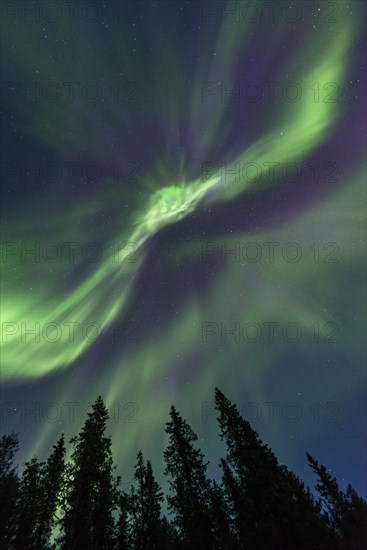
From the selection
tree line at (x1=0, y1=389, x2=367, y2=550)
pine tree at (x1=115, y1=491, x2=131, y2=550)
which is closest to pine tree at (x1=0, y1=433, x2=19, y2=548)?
tree line at (x1=0, y1=389, x2=367, y2=550)

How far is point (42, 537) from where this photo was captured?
24078mm

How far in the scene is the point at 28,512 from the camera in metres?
24.1

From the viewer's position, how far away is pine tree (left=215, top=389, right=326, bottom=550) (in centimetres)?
1912

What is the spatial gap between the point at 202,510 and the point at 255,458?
5.73m

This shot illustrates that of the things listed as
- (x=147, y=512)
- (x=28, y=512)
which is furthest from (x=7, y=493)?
(x=147, y=512)

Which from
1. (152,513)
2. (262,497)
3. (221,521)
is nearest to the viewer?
(262,497)

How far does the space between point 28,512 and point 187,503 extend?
43.2 ft

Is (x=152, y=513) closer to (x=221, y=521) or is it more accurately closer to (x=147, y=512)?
(x=147, y=512)

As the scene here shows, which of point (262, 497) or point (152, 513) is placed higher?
point (152, 513)

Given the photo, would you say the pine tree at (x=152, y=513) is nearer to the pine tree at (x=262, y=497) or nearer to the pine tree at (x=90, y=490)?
the pine tree at (x=90, y=490)

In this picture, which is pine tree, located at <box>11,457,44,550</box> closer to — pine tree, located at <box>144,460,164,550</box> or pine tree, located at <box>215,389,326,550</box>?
pine tree, located at <box>144,460,164,550</box>

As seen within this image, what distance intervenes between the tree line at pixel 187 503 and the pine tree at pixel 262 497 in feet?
0.20

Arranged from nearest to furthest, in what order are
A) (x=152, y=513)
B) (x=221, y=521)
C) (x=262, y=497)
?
(x=262, y=497) < (x=221, y=521) < (x=152, y=513)

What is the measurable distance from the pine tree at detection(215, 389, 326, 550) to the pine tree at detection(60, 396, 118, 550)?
9950 mm
